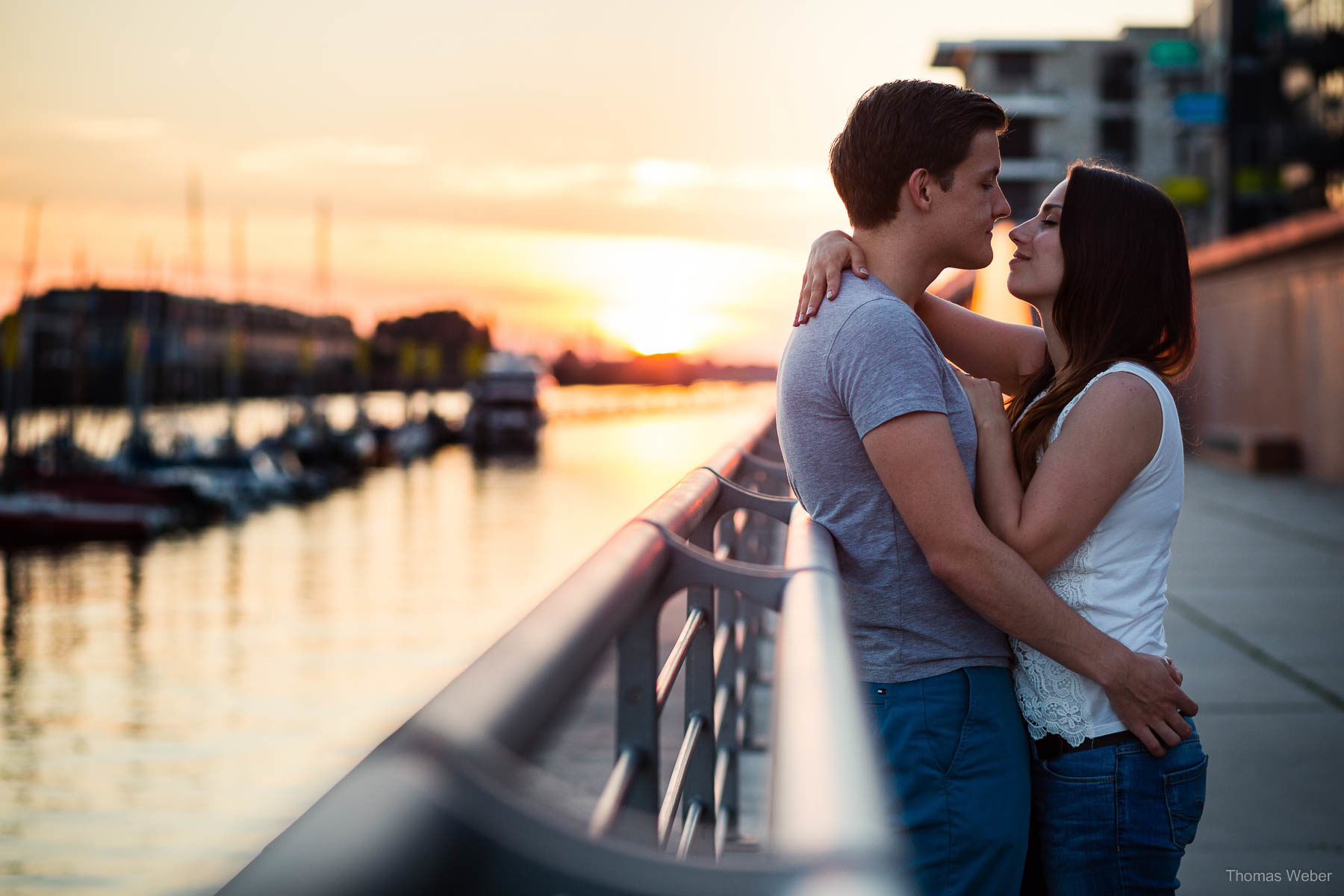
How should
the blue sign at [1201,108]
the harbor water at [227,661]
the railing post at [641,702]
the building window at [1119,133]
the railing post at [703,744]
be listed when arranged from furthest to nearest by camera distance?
the building window at [1119,133], the blue sign at [1201,108], the harbor water at [227,661], the railing post at [703,744], the railing post at [641,702]

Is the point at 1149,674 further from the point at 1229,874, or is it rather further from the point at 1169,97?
the point at 1169,97

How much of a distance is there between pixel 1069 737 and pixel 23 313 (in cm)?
6526

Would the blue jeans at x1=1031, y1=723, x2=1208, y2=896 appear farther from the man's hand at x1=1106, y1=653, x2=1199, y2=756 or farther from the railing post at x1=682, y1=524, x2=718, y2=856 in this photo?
the railing post at x1=682, y1=524, x2=718, y2=856

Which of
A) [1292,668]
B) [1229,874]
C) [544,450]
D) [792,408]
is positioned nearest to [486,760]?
[792,408]

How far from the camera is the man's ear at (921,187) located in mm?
1969

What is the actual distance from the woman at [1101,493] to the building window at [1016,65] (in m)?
75.6

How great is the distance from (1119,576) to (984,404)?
345mm

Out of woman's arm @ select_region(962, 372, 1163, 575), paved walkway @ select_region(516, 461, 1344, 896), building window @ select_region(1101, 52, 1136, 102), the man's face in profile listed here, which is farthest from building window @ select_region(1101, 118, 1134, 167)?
woman's arm @ select_region(962, 372, 1163, 575)

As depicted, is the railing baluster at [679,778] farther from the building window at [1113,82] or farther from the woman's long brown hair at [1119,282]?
the building window at [1113,82]

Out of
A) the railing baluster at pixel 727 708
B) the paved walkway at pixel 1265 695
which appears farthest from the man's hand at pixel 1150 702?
the paved walkway at pixel 1265 695

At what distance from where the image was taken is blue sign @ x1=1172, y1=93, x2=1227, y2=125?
57250 mm

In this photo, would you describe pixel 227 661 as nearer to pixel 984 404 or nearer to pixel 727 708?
pixel 727 708

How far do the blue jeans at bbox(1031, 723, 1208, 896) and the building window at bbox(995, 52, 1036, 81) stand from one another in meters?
75.9

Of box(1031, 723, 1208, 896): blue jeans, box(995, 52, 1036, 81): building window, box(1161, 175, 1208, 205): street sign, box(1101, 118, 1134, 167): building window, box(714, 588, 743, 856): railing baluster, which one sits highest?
box(995, 52, 1036, 81): building window
